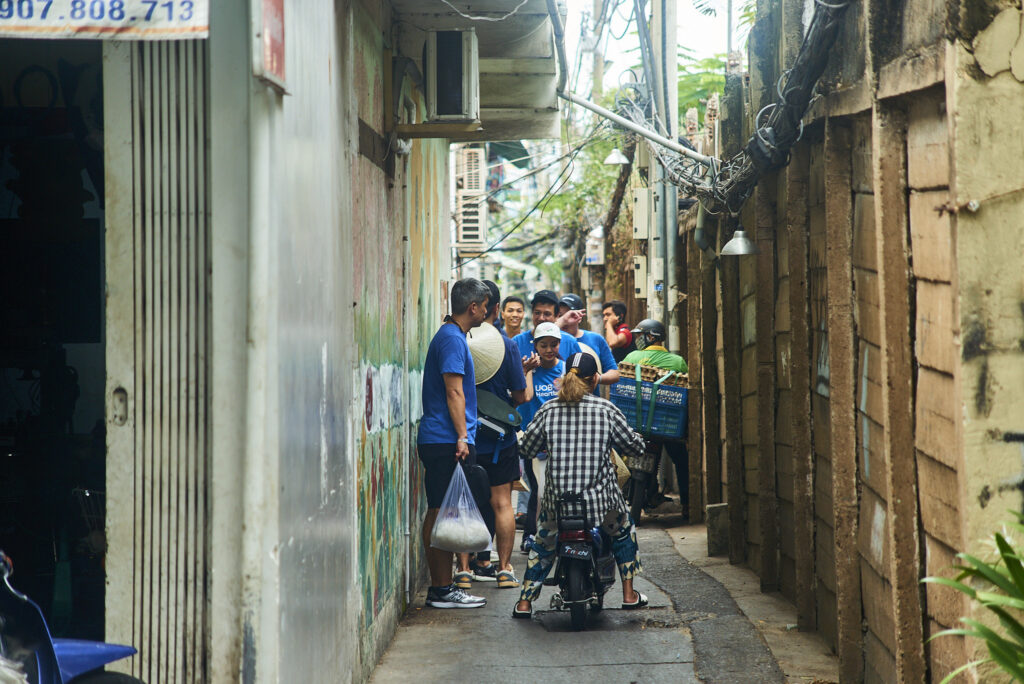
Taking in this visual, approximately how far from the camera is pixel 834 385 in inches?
221

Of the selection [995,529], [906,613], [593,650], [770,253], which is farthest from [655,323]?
[995,529]

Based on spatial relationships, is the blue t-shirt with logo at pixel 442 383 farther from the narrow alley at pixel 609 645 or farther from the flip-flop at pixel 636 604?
the flip-flop at pixel 636 604

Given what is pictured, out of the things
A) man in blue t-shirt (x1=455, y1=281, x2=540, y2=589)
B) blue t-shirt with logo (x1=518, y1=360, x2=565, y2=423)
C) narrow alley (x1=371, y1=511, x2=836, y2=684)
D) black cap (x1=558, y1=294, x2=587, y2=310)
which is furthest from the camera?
black cap (x1=558, y1=294, x2=587, y2=310)

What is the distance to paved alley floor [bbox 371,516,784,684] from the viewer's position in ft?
19.7

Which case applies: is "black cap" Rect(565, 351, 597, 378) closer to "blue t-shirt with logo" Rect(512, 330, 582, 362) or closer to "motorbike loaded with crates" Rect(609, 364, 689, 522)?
"blue t-shirt with logo" Rect(512, 330, 582, 362)

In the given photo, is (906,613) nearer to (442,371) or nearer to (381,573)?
(381,573)

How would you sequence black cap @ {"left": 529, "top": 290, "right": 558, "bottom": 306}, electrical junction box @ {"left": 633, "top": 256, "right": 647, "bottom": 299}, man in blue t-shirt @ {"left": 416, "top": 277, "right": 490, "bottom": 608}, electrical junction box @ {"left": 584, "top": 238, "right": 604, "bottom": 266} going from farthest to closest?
1. electrical junction box @ {"left": 584, "top": 238, "right": 604, "bottom": 266}
2. electrical junction box @ {"left": 633, "top": 256, "right": 647, "bottom": 299}
3. black cap @ {"left": 529, "top": 290, "right": 558, "bottom": 306}
4. man in blue t-shirt @ {"left": 416, "top": 277, "right": 490, "bottom": 608}

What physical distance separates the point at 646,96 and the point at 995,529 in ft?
33.6

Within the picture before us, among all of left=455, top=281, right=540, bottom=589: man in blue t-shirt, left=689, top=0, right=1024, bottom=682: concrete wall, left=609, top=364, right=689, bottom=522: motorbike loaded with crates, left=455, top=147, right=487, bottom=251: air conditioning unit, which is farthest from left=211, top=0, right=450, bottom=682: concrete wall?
left=455, top=147, right=487, bottom=251: air conditioning unit

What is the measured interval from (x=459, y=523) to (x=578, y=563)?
805mm

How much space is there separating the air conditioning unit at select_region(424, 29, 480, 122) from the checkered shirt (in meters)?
2.02

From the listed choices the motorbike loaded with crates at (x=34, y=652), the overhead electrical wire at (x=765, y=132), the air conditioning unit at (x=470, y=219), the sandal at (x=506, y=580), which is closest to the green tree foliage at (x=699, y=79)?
the air conditioning unit at (x=470, y=219)

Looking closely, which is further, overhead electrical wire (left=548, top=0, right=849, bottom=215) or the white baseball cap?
the white baseball cap

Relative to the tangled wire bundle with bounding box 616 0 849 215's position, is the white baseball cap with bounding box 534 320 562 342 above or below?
below
